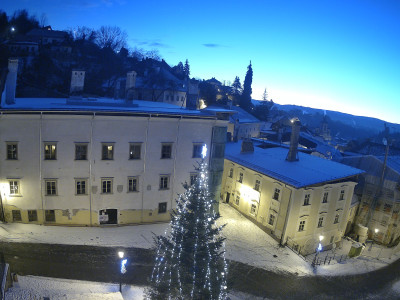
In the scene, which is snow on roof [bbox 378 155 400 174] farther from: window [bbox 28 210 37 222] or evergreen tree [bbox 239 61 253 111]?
evergreen tree [bbox 239 61 253 111]

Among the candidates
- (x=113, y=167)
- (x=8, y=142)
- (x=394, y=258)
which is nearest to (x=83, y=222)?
(x=113, y=167)

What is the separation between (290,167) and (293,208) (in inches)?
195

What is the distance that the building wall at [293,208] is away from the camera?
26.2 m

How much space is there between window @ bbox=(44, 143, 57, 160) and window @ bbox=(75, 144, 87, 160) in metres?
1.60

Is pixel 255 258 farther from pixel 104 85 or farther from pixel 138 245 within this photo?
pixel 104 85

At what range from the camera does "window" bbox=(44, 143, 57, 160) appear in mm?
22031

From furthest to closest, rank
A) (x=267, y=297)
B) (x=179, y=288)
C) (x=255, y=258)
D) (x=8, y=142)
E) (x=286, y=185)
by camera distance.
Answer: (x=286, y=185) < (x=255, y=258) < (x=8, y=142) < (x=267, y=297) < (x=179, y=288)

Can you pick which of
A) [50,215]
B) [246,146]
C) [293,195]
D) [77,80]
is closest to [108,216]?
[50,215]

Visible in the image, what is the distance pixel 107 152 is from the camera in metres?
23.5

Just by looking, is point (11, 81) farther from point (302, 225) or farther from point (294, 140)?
point (302, 225)

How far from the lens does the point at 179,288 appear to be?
13.7 metres

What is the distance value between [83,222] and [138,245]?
553cm

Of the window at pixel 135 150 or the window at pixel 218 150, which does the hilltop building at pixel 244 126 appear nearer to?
the window at pixel 218 150

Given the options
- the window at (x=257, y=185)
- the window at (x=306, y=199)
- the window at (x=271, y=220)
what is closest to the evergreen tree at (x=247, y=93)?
the window at (x=257, y=185)
